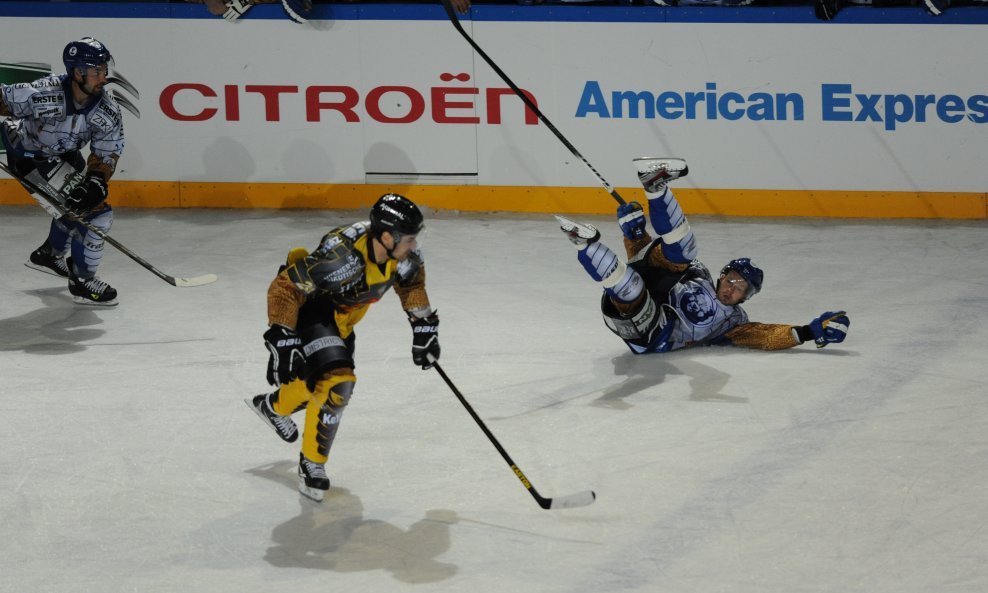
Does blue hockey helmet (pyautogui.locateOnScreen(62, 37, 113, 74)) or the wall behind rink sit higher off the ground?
blue hockey helmet (pyautogui.locateOnScreen(62, 37, 113, 74))

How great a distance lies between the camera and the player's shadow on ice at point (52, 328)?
7.26 metres

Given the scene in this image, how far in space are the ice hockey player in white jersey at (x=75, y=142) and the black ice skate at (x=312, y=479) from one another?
9.71 feet

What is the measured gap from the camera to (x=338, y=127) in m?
9.90

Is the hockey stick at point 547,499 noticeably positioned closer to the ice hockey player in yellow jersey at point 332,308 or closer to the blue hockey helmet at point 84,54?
the ice hockey player in yellow jersey at point 332,308

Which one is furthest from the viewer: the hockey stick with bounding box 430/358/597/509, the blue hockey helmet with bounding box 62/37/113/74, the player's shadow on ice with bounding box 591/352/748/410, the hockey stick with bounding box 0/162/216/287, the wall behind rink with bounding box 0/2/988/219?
the wall behind rink with bounding box 0/2/988/219

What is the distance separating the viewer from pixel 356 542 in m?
4.91

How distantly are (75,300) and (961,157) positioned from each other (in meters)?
5.63

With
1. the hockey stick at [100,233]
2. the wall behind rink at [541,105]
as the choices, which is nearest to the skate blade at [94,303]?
the hockey stick at [100,233]

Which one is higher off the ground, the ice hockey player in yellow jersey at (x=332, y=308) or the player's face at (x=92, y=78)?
the player's face at (x=92, y=78)

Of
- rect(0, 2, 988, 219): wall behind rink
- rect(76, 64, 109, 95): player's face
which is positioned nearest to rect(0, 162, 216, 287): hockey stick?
rect(76, 64, 109, 95): player's face

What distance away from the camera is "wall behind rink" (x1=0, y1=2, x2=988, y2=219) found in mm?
9289

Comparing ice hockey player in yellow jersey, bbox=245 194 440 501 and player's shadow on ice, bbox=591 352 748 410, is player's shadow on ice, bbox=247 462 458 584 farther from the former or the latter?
player's shadow on ice, bbox=591 352 748 410

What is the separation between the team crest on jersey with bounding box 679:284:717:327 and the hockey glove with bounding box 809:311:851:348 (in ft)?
1.65

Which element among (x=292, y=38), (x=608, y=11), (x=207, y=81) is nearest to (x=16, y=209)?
(x=207, y=81)
